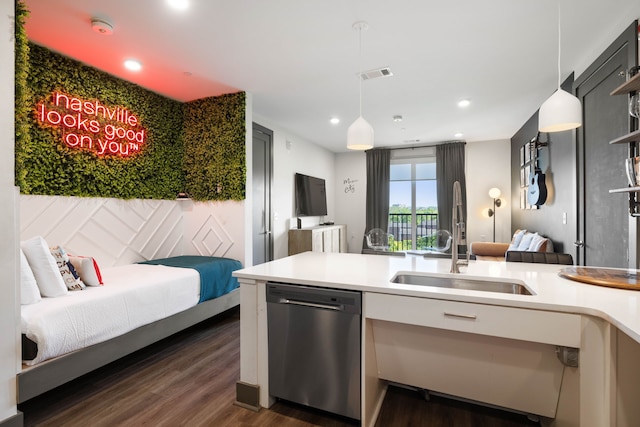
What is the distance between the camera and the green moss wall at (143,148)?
2.64m

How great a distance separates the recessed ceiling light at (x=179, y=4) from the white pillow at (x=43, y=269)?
75.1 inches

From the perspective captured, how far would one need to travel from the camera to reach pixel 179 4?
2061 mm

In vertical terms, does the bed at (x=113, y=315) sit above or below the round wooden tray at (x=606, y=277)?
below

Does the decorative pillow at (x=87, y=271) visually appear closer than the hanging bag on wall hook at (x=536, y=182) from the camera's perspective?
Yes

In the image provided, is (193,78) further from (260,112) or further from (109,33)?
(260,112)

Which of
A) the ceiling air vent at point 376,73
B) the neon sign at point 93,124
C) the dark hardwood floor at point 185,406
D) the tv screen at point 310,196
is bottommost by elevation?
the dark hardwood floor at point 185,406

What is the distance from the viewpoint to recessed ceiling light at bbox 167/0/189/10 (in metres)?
2.03

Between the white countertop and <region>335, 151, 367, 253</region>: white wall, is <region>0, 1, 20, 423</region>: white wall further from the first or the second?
<region>335, 151, 367, 253</region>: white wall

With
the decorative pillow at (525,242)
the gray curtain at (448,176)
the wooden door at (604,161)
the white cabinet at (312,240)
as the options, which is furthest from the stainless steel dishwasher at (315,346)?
the gray curtain at (448,176)

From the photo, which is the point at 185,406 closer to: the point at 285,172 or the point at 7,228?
the point at 7,228

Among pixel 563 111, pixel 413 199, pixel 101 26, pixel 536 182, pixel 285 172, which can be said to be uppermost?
pixel 101 26

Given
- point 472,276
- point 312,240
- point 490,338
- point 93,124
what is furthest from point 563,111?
point 312,240

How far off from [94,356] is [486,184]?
22.3 feet

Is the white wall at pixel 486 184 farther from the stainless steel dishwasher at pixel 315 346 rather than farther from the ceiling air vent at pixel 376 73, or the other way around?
the stainless steel dishwasher at pixel 315 346
